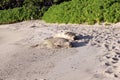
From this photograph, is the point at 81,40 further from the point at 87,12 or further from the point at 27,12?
the point at 27,12

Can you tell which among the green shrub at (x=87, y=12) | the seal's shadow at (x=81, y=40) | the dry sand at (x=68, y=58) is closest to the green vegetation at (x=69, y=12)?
the green shrub at (x=87, y=12)

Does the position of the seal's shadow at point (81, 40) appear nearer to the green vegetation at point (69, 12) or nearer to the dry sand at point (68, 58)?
the dry sand at point (68, 58)

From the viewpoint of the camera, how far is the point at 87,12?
1528 centimetres

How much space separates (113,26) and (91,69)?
18.4ft

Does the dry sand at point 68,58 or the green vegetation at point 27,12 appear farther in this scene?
the green vegetation at point 27,12

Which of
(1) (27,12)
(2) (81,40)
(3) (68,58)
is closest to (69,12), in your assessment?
(1) (27,12)

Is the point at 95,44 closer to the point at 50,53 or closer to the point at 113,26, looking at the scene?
the point at 50,53

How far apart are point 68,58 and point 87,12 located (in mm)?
5608

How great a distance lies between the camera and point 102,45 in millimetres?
10953

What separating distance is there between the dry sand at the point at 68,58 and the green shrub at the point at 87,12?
2.04 feet

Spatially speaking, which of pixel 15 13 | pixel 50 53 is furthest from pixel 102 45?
pixel 15 13

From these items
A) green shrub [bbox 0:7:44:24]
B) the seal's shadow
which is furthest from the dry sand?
green shrub [bbox 0:7:44:24]

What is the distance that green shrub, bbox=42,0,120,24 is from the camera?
14.4m

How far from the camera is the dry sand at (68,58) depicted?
8.55 metres
